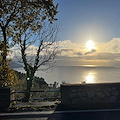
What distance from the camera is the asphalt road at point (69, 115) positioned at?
4.58 metres

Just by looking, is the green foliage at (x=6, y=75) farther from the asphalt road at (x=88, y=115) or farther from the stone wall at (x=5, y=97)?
the asphalt road at (x=88, y=115)

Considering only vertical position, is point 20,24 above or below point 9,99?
above

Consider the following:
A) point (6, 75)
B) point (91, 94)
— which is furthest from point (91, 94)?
point (6, 75)

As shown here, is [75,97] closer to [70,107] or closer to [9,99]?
[70,107]

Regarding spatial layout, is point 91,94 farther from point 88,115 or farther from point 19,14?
point 19,14

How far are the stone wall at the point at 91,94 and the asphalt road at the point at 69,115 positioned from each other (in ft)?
2.33

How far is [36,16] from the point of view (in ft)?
28.3

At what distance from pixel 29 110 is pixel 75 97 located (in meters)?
2.00

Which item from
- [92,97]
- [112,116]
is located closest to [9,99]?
[92,97]

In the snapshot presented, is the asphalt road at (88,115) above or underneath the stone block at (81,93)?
underneath

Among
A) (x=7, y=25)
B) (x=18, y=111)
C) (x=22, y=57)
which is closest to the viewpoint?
(x=18, y=111)

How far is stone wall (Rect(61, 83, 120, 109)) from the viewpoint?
19.2ft

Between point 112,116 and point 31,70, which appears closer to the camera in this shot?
point 112,116

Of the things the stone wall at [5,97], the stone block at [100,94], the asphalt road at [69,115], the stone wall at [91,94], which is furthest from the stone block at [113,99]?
the stone wall at [5,97]
